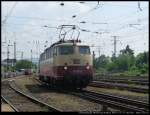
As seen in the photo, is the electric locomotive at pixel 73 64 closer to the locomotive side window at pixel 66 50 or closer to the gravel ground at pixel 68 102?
the locomotive side window at pixel 66 50

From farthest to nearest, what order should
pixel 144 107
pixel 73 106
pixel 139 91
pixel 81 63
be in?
pixel 81 63
pixel 139 91
pixel 73 106
pixel 144 107

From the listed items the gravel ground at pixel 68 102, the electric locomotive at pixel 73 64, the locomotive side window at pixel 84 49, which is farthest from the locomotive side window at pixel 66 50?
the gravel ground at pixel 68 102

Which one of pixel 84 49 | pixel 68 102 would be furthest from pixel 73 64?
pixel 68 102

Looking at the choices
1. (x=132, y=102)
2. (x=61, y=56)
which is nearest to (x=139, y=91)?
(x=61, y=56)

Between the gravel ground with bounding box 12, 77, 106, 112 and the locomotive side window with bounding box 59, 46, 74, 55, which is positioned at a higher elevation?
the locomotive side window with bounding box 59, 46, 74, 55

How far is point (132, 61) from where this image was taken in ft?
365

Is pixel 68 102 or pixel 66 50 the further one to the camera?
pixel 66 50

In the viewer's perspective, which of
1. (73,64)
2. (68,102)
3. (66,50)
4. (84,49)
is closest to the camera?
(68,102)

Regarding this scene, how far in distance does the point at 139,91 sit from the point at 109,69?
8476cm

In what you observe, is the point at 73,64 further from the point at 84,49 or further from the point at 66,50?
the point at 84,49

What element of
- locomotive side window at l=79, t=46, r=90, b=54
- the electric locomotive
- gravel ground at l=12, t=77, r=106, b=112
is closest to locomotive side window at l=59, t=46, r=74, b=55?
the electric locomotive

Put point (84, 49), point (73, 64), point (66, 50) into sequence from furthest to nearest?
point (84, 49) → point (66, 50) → point (73, 64)

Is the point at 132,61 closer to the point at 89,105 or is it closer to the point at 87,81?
the point at 87,81

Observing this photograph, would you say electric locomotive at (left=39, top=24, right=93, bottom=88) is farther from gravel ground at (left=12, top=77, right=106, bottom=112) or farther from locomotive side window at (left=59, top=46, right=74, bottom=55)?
gravel ground at (left=12, top=77, right=106, bottom=112)
